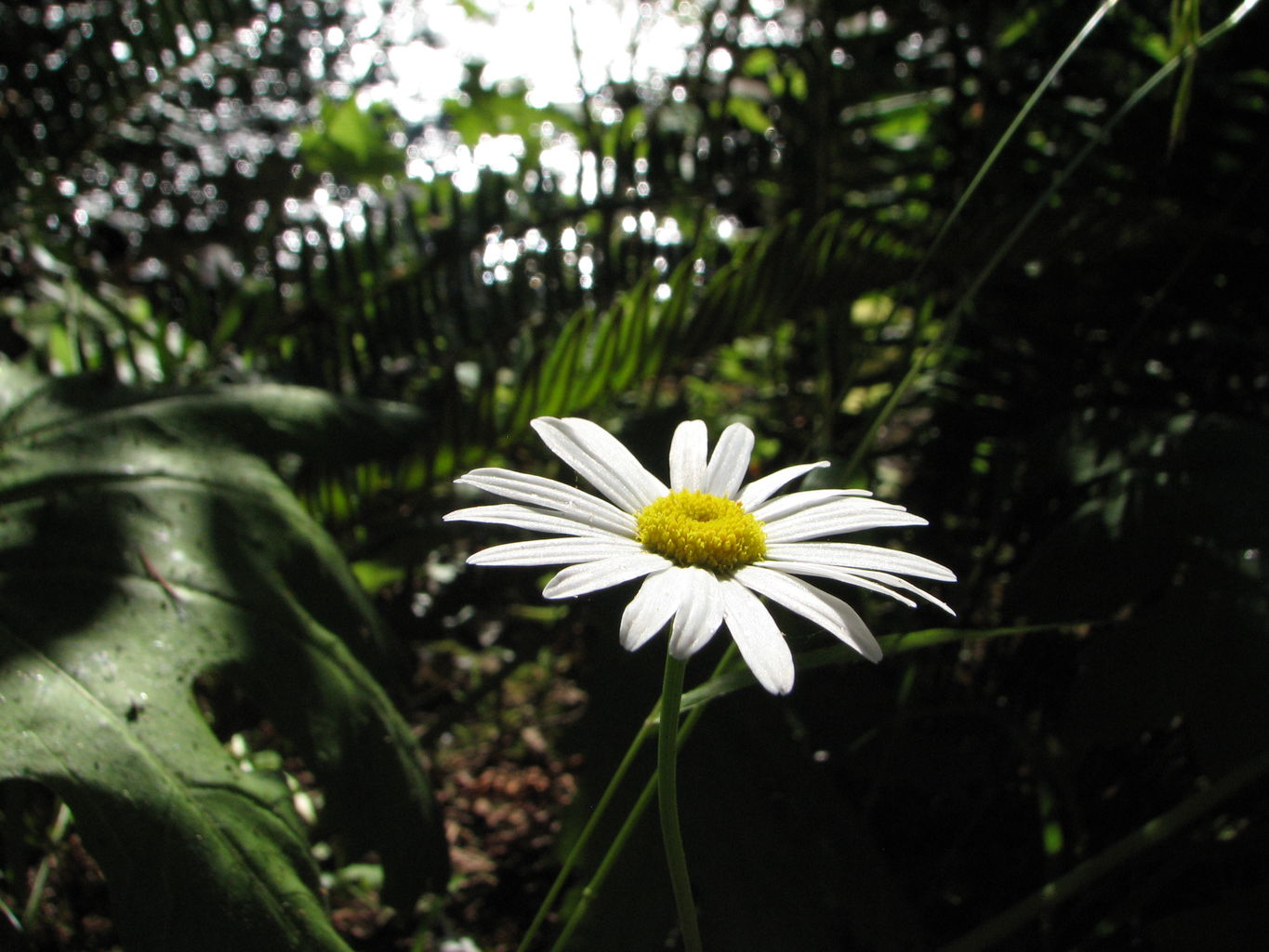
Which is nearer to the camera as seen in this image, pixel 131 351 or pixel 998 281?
pixel 131 351

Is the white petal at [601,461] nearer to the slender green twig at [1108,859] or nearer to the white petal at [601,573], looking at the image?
the white petal at [601,573]

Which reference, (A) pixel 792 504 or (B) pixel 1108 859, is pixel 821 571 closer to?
(A) pixel 792 504

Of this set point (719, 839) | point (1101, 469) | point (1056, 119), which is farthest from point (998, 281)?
point (719, 839)

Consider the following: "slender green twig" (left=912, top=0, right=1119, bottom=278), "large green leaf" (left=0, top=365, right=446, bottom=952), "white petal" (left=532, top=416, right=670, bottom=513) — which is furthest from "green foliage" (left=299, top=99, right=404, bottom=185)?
"white petal" (left=532, top=416, right=670, bottom=513)

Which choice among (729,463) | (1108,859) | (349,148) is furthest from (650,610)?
(349,148)

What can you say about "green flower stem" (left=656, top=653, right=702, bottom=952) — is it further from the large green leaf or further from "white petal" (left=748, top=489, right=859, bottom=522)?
the large green leaf

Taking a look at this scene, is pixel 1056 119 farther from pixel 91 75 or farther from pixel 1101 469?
pixel 91 75
